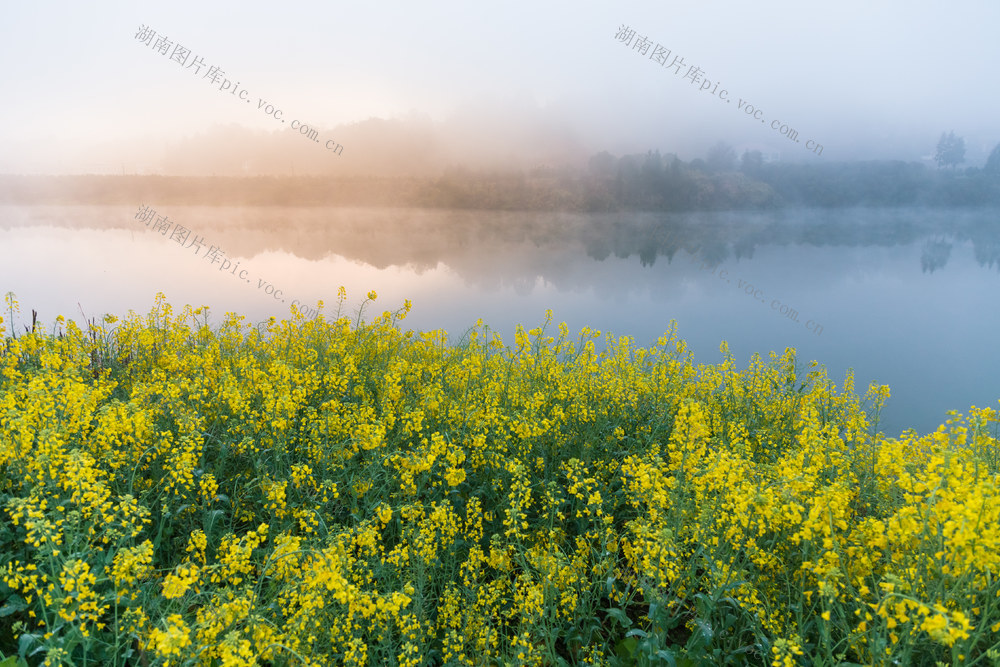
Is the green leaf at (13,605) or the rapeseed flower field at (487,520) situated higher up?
the rapeseed flower field at (487,520)

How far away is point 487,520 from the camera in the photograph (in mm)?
4188

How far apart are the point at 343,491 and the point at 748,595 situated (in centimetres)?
292

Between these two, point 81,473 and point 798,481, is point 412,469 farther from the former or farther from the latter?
point 798,481


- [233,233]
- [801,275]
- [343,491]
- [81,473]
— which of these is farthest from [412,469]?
[233,233]

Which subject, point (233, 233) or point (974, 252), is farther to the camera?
point (233, 233)

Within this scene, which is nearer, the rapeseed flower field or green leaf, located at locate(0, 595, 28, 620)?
the rapeseed flower field

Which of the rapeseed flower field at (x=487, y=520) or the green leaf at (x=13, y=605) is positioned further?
the green leaf at (x=13, y=605)

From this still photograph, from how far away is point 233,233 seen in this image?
48375 millimetres

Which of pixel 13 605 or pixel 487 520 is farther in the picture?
pixel 487 520

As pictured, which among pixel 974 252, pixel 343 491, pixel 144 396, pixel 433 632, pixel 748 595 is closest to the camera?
pixel 748 595

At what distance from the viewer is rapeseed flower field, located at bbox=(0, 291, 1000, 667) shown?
2.57m

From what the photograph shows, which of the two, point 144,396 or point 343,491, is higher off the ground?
point 144,396

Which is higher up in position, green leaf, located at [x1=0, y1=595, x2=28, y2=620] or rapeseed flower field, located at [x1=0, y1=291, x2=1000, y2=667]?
rapeseed flower field, located at [x1=0, y1=291, x2=1000, y2=667]

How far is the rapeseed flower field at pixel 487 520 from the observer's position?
257 cm
